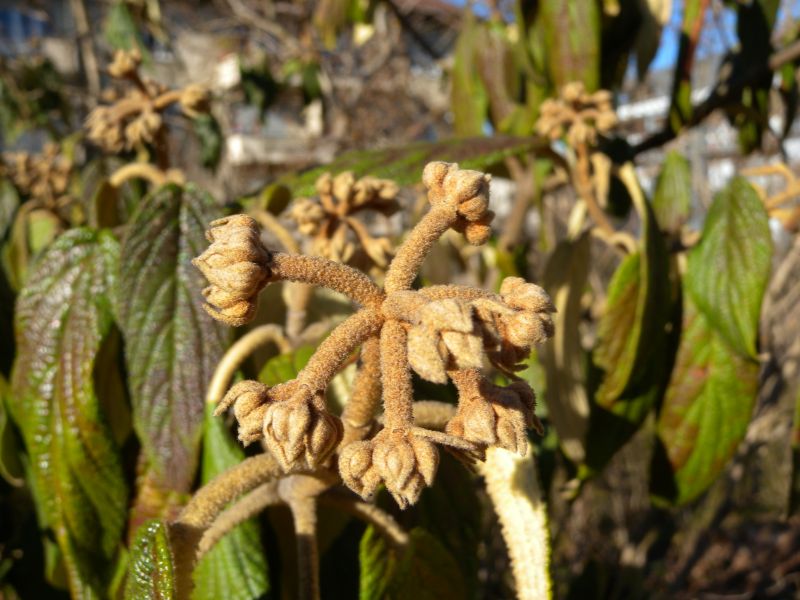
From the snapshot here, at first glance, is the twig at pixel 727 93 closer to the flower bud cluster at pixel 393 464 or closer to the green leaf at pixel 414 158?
the green leaf at pixel 414 158

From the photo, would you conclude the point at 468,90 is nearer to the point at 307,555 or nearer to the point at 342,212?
the point at 342,212

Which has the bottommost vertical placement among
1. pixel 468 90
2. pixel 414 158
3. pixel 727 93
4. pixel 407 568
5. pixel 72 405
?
pixel 407 568

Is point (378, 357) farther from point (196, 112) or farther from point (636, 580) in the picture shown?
point (636, 580)

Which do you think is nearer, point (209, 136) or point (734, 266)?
point (734, 266)

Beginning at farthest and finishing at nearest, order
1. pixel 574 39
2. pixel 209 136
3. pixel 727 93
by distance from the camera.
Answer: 1. pixel 209 136
2. pixel 727 93
3. pixel 574 39

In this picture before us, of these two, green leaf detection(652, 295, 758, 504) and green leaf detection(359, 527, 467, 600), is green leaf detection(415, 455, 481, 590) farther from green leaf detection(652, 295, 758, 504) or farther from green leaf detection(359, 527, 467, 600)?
green leaf detection(652, 295, 758, 504)

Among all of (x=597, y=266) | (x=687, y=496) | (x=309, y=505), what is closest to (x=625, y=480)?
(x=597, y=266)

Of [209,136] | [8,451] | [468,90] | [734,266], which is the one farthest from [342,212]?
[209,136]
